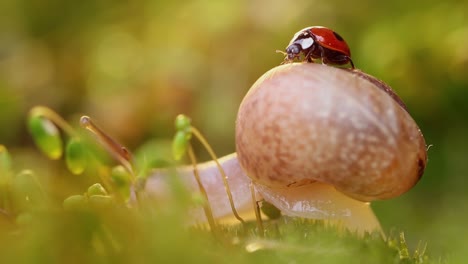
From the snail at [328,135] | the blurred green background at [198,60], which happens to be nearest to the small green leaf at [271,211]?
the snail at [328,135]

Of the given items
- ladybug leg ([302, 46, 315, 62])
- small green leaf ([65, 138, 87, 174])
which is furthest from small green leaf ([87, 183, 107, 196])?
ladybug leg ([302, 46, 315, 62])

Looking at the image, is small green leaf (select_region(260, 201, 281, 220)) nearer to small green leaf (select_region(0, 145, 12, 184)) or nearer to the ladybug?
the ladybug

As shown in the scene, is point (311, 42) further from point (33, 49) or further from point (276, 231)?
point (33, 49)

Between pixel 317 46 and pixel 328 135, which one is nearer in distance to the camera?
pixel 328 135

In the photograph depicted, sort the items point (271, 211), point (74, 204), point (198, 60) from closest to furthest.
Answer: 1. point (74, 204)
2. point (271, 211)
3. point (198, 60)

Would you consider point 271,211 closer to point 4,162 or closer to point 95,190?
point 95,190

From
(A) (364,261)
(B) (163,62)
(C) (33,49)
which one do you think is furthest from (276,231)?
(C) (33,49)

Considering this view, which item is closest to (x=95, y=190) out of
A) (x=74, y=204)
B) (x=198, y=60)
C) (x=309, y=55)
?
(x=74, y=204)

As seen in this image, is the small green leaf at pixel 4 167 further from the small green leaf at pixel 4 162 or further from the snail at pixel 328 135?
the snail at pixel 328 135
